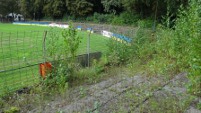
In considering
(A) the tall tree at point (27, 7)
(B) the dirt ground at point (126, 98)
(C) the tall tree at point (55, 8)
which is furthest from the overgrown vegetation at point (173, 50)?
(A) the tall tree at point (27, 7)

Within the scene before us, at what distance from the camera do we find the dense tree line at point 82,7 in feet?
58.6

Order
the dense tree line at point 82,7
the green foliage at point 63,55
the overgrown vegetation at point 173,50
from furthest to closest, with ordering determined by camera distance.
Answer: the dense tree line at point 82,7 → the green foliage at point 63,55 → the overgrown vegetation at point 173,50

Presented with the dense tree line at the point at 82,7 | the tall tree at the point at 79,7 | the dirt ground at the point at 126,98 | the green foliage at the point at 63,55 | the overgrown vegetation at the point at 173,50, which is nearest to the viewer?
the dirt ground at the point at 126,98

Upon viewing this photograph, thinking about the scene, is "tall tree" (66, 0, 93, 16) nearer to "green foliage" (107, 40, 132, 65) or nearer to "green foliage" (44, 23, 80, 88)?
"green foliage" (107, 40, 132, 65)

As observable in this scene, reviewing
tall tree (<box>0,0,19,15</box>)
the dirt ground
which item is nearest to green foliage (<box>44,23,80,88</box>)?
the dirt ground

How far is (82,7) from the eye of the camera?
1123 inches

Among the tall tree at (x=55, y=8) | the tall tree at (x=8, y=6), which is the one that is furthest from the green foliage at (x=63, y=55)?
the tall tree at (x=8, y=6)

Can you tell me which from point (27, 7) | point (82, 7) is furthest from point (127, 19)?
point (27, 7)

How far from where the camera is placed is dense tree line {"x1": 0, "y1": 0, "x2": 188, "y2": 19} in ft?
58.6

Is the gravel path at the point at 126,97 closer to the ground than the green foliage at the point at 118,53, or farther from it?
closer to the ground

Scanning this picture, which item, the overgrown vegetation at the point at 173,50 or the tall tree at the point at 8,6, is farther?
the tall tree at the point at 8,6

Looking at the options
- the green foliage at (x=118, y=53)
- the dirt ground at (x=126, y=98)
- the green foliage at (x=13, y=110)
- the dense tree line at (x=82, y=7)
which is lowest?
the green foliage at (x=13, y=110)

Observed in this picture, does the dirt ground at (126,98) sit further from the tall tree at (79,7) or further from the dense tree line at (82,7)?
the tall tree at (79,7)

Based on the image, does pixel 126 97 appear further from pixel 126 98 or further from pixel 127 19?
pixel 127 19
